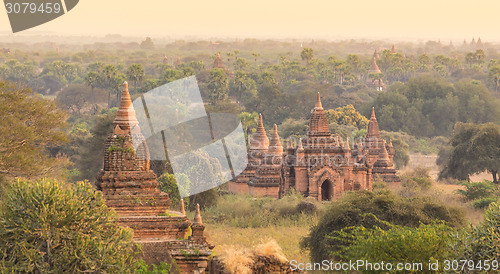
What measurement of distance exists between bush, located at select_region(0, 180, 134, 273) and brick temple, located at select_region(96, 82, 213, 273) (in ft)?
5.98

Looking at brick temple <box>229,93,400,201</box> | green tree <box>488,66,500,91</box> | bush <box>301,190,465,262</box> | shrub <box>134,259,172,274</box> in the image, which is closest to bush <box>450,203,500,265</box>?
shrub <box>134,259,172,274</box>

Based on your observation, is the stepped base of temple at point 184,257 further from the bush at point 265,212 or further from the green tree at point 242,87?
the green tree at point 242,87

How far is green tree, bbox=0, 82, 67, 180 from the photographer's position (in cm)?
3428

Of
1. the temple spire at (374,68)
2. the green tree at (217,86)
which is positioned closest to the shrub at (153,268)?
the green tree at (217,86)

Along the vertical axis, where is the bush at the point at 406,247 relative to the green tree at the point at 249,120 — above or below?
above

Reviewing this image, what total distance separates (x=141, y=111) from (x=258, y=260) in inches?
1551

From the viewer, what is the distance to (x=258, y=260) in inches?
781

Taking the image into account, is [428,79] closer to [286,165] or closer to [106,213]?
[286,165]

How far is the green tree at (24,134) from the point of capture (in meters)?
34.3

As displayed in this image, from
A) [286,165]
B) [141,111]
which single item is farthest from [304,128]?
[286,165]

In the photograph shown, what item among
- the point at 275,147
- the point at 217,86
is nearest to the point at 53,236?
the point at 275,147

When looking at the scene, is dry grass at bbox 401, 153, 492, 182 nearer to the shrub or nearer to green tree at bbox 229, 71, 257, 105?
green tree at bbox 229, 71, 257, 105

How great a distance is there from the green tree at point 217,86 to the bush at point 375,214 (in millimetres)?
76047

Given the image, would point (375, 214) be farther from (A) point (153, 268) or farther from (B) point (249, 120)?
(B) point (249, 120)
